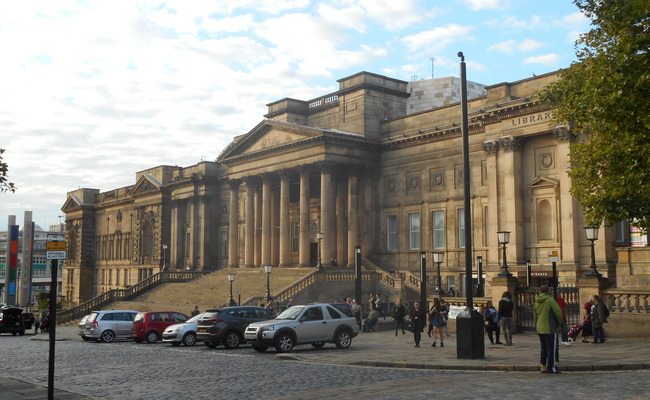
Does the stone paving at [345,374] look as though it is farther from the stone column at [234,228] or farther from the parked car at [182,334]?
the stone column at [234,228]

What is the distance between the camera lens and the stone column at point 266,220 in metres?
57.3

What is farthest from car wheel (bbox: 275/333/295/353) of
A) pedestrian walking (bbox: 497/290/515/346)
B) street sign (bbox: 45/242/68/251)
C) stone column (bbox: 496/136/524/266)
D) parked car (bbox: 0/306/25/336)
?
parked car (bbox: 0/306/25/336)

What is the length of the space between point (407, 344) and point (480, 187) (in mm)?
23189

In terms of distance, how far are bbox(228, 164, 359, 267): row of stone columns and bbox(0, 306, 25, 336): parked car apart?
18.8 meters

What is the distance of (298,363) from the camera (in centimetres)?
2062

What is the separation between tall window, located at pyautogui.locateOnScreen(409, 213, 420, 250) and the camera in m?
51.8

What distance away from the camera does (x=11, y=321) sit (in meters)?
45.7

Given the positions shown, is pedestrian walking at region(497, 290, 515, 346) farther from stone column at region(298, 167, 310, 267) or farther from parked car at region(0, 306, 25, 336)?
parked car at region(0, 306, 25, 336)

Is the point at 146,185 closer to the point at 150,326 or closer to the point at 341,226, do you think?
the point at 341,226

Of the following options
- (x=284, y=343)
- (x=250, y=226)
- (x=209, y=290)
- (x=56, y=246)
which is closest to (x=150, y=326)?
(x=284, y=343)

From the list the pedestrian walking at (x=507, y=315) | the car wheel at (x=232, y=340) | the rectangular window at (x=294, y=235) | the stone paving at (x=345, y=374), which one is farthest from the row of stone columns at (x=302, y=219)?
the pedestrian walking at (x=507, y=315)

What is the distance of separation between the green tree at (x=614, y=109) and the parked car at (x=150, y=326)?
62.0ft

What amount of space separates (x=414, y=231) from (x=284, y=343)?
29220 mm

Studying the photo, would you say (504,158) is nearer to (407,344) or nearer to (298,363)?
(407,344)
